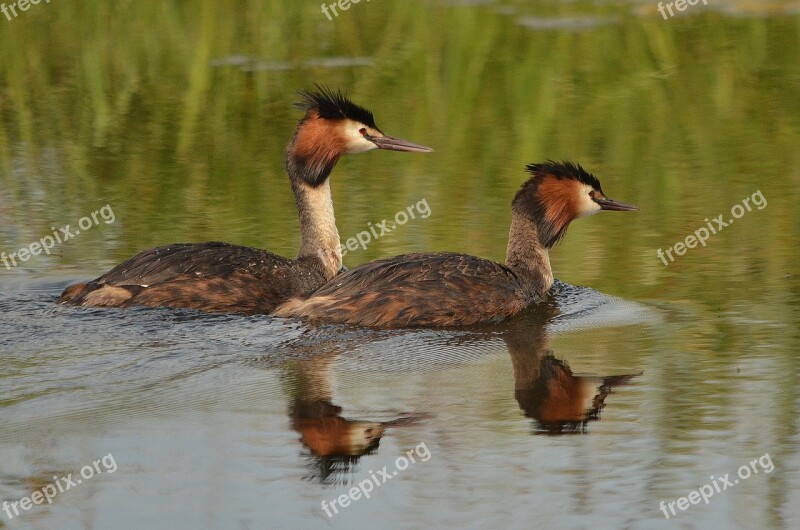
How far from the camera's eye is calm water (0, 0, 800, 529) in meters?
5.89

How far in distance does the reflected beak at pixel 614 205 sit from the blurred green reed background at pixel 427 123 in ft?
0.98

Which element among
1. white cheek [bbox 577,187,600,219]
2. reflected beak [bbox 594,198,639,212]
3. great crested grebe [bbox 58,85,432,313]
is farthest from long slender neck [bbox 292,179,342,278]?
reflected beak [bbox 594,198,639,212]

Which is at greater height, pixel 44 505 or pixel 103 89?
pixel 103 89

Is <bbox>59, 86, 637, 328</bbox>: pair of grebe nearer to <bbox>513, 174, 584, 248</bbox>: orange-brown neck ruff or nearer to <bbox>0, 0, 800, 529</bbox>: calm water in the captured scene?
<bbox>513, 174, 584, 248</bbox>: orange-brown neck ruff

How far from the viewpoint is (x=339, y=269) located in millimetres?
10672

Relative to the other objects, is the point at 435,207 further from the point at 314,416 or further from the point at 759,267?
the point at 314,416

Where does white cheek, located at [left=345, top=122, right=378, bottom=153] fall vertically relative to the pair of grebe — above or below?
above

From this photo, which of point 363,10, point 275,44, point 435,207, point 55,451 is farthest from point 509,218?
point 363,10

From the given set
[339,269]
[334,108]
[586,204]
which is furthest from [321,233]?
[586,204]

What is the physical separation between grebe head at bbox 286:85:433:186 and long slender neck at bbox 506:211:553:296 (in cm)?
95

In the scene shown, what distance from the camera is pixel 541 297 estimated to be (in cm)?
990

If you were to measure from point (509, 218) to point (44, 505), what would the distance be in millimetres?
6025

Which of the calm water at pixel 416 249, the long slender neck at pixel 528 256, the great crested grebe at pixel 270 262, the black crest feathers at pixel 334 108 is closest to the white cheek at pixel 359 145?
the great crested grebe at pixel 270 262

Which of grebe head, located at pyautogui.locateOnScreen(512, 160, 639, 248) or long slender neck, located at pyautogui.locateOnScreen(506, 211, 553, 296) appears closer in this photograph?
long slender neck, located at pyautogui.locateOnScreen(506, 211, 553, 296)
